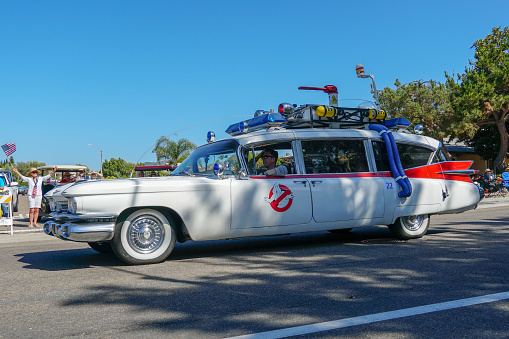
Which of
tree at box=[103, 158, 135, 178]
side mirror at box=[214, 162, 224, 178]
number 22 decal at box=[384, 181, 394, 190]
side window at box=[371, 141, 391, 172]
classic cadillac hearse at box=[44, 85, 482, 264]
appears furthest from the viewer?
tree at box=[103, 158, 135, 178]

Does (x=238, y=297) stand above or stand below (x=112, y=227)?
below

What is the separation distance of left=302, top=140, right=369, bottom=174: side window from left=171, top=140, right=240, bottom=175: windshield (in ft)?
3.70

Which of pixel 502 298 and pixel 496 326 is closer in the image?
pixel 496 326

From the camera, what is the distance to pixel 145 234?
19.3 feet

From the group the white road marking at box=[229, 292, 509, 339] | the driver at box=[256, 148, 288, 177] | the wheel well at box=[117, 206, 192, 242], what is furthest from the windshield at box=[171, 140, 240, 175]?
the white road marking at box=[229, 292, 509, 339]

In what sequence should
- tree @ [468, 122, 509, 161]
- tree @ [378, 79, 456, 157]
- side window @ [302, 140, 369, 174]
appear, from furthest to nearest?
tree @ [468, 122, 509, 161] < tree @ [378, 79, 456, 157] < side window @ [302, 140, 369, 174]

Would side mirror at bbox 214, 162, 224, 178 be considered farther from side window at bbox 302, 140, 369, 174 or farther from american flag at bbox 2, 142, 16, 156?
american flag at bbox 2, 142, 16, 156

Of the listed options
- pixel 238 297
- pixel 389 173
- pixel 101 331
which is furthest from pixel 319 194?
pixel 101 331

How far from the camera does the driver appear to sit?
664cm

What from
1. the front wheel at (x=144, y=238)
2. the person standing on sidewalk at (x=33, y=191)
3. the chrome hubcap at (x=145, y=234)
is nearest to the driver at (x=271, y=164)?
the front wheel at (x=144, y=238)

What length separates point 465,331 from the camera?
3281 mm

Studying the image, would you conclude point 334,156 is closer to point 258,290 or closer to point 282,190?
point 282,190

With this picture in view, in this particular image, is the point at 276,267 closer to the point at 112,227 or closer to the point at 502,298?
the point at 112,227

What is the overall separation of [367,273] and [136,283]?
2583 millimetres
